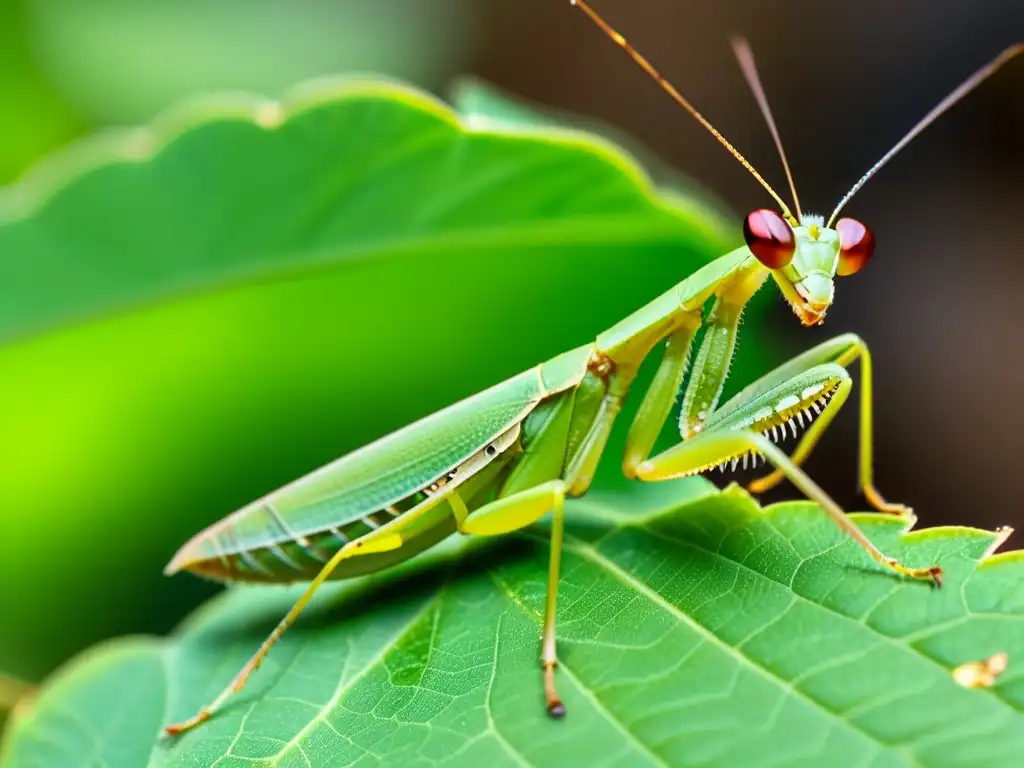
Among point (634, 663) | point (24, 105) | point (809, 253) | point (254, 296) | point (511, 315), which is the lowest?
point (634, 663)

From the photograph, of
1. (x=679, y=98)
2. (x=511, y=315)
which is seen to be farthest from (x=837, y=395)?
(x=511, y=315)

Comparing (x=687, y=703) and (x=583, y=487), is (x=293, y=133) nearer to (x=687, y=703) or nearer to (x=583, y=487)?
(x=583, y=487)

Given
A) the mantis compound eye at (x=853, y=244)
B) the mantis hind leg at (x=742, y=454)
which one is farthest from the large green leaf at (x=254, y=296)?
the mantis hind leg at (x=742, y=454)

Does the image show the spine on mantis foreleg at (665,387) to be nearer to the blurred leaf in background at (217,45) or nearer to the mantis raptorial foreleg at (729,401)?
the mantis raptorial foreleg at (729,401)

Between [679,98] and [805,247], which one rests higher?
[679,98]

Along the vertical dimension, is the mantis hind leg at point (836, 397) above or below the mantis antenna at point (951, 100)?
below

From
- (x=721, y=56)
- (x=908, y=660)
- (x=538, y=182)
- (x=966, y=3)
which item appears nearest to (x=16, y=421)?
(x=538, y=182)

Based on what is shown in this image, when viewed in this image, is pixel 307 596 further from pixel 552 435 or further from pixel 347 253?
pixel 347 253
